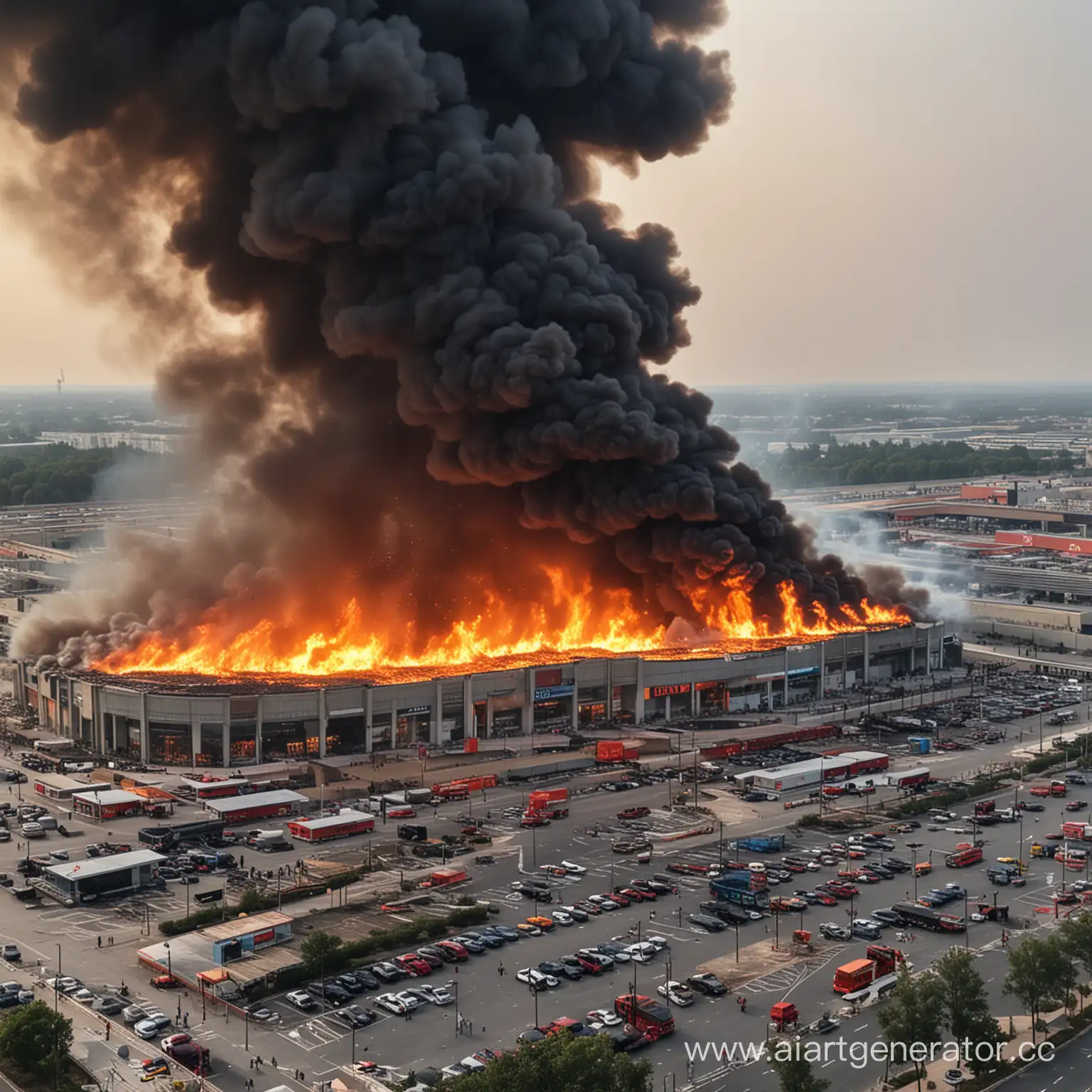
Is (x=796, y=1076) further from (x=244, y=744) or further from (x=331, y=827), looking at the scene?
(x=244, y=744)

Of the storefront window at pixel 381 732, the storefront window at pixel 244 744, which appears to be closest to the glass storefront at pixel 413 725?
the storefront window at pixel 381 732

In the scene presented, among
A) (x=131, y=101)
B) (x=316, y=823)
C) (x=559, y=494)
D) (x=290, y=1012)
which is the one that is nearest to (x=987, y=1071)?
(x=290, y=1012)

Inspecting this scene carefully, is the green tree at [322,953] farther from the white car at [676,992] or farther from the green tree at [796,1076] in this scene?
the green tree at [796,1076]

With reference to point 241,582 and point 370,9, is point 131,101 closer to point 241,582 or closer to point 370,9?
point 370,9

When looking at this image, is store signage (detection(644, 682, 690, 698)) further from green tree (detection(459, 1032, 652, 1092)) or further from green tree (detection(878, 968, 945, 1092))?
green tree (detection(459, 1032, 652, 1092))

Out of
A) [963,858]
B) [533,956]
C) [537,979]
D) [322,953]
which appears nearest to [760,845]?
[963,858]
